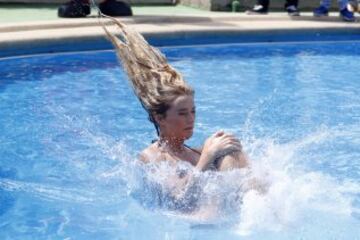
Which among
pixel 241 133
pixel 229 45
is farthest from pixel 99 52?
pixel 241 133

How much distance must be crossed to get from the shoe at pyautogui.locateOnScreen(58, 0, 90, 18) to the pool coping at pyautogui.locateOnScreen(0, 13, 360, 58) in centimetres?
39

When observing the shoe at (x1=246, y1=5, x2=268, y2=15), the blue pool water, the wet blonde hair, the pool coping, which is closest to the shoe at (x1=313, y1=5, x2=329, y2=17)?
the pool coping

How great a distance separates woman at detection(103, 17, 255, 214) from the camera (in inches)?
149

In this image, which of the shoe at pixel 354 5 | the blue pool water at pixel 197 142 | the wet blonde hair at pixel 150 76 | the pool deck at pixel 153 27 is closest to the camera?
the wet blonde hair at pixel 150 76

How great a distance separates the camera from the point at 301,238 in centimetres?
392

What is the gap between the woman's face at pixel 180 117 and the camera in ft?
12.6

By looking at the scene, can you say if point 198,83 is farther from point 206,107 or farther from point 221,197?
point 221,197

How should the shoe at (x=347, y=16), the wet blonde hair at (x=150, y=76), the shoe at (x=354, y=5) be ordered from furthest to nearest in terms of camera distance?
the shoe at (x=354, y=5) < the shoe at (x=347, y=16) < the wet blonde hair at (x=150, y=76)

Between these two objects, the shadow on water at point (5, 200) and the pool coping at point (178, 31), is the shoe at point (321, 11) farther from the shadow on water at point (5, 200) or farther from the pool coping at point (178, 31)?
the shadow on water at point (5, 200)

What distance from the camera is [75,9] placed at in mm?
10297

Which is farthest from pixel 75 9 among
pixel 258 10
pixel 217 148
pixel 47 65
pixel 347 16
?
pixel 217 148

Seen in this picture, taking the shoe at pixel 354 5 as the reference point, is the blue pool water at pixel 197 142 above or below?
above

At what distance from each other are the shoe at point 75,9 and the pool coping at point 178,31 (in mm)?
Answer: 386

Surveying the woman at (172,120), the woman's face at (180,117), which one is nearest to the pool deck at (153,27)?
the woman at (172,120)
